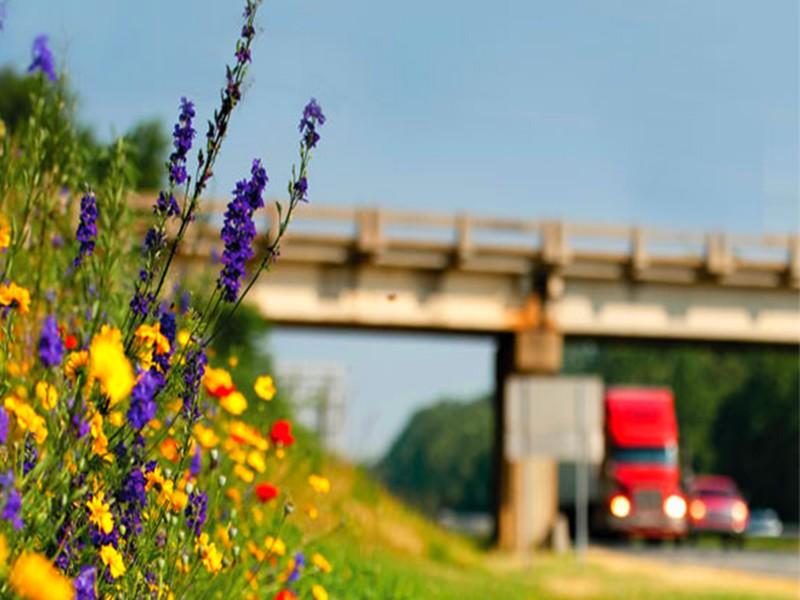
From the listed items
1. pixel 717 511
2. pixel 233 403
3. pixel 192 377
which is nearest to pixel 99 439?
A: pixel 192 377

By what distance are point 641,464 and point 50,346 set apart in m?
35.5

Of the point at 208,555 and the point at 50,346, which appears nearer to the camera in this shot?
the point at 50,346

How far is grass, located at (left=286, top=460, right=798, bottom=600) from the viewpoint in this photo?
10.6 meters

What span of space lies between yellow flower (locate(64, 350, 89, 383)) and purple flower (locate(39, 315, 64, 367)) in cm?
42

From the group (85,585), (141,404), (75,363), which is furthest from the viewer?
(75,363)

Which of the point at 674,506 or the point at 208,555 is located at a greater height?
the point at 208,555

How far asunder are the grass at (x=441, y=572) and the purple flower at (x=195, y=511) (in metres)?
3.18

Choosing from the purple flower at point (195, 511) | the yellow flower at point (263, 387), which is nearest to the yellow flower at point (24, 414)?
the purple flower at point (195, 511)

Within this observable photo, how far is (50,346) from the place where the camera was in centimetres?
298

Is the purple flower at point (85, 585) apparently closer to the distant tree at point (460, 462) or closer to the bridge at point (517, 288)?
the bridge at point (517, 288)

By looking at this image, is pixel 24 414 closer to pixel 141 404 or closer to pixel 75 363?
pixel 75 363

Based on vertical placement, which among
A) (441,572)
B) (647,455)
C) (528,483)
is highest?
(647,455)

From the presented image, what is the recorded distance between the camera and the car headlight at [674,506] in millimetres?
38031

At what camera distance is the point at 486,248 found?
3694 cm
